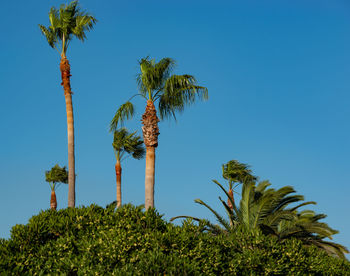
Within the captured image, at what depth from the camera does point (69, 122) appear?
22.8 meters

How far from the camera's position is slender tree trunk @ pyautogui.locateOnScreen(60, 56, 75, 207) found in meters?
21.5

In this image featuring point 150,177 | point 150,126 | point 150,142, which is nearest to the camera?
point 150,177

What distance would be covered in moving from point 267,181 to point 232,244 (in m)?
10.3

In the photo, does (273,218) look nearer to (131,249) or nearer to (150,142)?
(150,142)

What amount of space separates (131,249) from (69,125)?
1306 cm

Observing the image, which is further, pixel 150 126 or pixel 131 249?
pixel 150 126

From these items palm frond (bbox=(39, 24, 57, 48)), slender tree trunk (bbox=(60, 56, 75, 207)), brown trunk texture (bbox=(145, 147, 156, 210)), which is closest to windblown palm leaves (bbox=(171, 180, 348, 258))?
brown trunk texture (bbox=(145, 147, 156, 210))

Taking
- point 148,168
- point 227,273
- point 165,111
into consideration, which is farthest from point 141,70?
point 227,273

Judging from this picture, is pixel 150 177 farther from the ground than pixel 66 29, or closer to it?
closer to it

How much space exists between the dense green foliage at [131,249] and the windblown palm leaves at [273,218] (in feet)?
23.8

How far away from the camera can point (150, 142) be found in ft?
64.2

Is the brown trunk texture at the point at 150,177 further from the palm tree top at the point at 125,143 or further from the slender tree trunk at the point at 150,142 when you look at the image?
the palm tree top at the point at 125,143

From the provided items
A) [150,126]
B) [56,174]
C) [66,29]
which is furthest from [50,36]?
[56,174]

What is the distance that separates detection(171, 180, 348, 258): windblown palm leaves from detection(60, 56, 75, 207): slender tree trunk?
21.7ft
